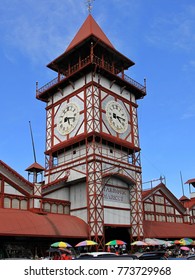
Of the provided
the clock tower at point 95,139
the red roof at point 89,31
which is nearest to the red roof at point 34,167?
the clock tower at point 95,139

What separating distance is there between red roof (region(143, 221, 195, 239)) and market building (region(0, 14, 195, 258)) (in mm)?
183

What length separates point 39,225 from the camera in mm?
27547

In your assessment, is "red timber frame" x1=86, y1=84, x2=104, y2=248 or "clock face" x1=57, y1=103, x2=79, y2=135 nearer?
"red timber frame" x1=86, y1=84, x2=104, y2=248

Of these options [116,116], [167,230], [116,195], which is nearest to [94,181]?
[116,195]

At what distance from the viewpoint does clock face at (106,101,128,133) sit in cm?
3722

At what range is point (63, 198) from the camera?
34000mm

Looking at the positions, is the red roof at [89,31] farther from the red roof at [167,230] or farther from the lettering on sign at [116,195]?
the red roof at [167,230]

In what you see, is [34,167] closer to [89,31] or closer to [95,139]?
[95,139]

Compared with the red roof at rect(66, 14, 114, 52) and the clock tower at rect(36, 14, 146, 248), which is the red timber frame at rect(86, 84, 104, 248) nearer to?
the clock tower at rect(36, 14, 146, 248)

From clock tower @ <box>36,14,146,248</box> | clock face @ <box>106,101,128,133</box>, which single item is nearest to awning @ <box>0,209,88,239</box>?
clock tower @ <box>36,14,146,248</box>

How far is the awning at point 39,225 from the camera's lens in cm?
2570

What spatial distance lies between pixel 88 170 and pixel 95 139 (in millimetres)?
3740

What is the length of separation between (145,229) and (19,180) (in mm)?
16476
